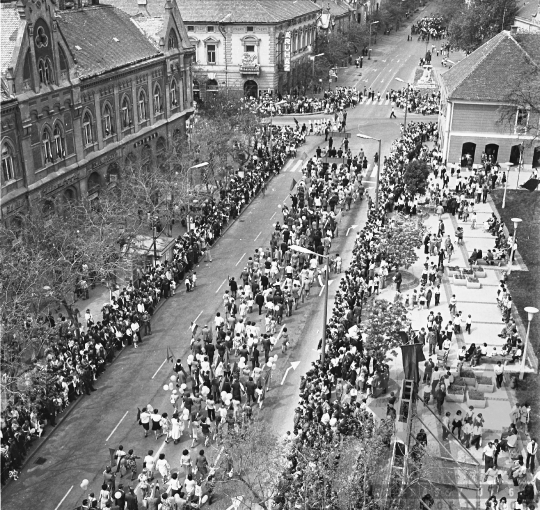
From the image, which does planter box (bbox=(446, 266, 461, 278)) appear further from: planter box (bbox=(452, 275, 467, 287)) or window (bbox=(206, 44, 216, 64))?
window (bbox=(206, 44, 216, 64))

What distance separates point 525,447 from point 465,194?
29.9m

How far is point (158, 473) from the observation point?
2673 centimetres

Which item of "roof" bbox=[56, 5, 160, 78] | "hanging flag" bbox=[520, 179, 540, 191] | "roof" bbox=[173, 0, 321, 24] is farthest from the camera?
"roof" bbox=[173, 0, 321, 24]

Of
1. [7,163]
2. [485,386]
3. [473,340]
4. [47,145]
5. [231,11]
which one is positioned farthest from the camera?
[231,11]

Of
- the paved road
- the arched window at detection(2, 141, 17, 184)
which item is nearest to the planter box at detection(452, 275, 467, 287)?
the paved road

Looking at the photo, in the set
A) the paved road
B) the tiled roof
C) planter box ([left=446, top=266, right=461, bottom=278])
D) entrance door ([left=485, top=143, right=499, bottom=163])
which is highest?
the tiled roof

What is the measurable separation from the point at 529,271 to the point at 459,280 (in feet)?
14.9

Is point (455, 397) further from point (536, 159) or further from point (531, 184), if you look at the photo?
point (536, 159)

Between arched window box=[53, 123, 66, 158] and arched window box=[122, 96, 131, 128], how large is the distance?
839 cm

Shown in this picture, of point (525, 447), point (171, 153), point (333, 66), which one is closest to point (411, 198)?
point (171, 153)

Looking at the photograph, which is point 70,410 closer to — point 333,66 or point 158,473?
point 158,473

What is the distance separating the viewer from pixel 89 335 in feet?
111

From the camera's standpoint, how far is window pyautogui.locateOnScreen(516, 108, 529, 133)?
61.2 m

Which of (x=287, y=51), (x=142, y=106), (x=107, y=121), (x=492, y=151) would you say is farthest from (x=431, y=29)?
(x=107, y=121)
